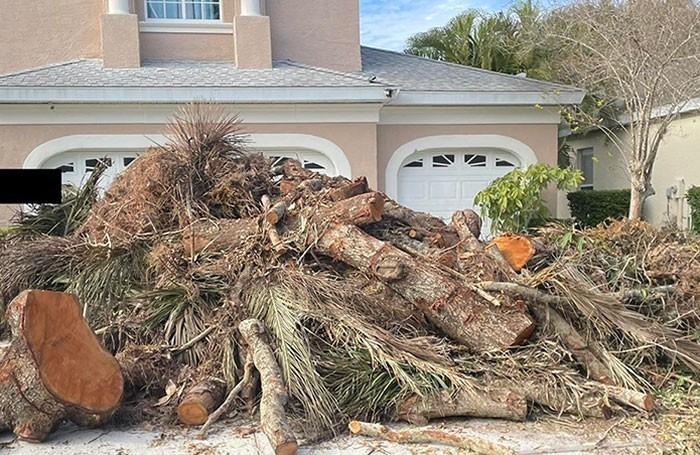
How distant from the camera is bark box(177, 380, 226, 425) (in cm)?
428

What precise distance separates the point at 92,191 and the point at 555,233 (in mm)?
6081

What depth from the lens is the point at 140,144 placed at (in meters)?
10.8

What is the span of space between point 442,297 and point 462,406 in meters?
0.94

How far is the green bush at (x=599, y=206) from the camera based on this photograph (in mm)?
13055

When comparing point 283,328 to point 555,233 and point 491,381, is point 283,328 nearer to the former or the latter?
point 491,381

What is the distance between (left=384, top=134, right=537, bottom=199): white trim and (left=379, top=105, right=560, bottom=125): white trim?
1.06 ft

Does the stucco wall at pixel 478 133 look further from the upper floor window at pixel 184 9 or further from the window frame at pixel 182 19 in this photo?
the upper floor window at pixel 184 9

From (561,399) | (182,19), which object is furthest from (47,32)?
(561,399)

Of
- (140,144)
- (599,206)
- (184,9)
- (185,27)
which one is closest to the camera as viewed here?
(140,144)

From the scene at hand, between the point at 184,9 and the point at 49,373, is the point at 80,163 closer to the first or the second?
the point at 184,9

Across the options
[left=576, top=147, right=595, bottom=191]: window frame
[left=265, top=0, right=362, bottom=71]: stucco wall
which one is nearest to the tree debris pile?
[left=265, top=0, right=362, bottom=71]: stucco wall

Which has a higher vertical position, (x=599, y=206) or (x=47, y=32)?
(x=47, y=32)

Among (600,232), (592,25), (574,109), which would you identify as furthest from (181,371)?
(574,109)

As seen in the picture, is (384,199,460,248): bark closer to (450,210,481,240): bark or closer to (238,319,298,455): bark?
(450,210,481,240): bark
